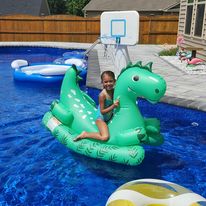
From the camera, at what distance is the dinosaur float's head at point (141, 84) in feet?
12.5

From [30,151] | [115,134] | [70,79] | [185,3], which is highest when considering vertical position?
[185,3]

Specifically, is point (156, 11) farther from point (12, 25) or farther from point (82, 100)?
point (82, 100)

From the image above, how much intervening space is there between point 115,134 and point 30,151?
1.49 m

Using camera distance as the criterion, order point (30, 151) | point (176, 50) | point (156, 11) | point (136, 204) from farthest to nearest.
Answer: point (156, 11) < point (176, 50) < point (30, 151) < point (136, 204)

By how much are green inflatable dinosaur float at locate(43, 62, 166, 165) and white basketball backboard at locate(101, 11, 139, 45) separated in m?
3.70

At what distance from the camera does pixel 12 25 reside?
66.5 feet

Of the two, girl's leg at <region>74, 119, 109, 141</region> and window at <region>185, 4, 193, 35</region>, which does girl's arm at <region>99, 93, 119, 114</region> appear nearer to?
girl's leg at <region>74, 119, 109, 141</region>

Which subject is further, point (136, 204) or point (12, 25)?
point (12, 25)

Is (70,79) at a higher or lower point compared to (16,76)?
higher

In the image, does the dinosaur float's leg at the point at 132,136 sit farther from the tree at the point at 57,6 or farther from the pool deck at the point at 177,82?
the tree at the point at 57,6

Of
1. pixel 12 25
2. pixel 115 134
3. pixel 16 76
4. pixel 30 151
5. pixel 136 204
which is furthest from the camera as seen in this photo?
pixel 12 25

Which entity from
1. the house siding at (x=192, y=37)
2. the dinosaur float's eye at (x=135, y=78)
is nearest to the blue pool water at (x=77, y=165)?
the dinosaur float's eye at (x=135, y=78)

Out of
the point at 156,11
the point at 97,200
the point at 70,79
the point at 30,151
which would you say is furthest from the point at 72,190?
the point at 156,11

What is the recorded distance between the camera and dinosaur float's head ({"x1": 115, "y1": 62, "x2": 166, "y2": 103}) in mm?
3820
